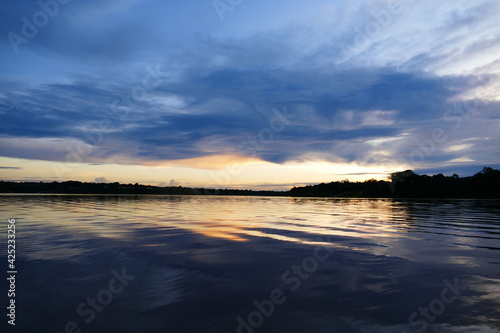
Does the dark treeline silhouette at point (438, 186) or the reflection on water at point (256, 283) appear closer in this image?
the reflection on water at point (256, 283)

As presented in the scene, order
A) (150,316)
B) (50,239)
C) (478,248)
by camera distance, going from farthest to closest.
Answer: (50,239)
(478,248)
(150,316)

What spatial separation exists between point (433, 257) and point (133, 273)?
12.2 m

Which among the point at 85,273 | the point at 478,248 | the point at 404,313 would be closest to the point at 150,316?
the point at 85,273

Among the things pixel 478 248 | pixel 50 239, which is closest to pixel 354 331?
pixel 478 248

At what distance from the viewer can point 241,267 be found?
36.6 feet

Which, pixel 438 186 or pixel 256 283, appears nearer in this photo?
pixel 256 283

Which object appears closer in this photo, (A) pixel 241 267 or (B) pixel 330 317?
(B) pixel 330 317

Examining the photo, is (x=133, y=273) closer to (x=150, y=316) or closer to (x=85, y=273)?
(x=85, y=273)

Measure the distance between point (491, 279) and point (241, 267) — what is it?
829 cm

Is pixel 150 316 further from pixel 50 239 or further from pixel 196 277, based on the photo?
pixel 50 239

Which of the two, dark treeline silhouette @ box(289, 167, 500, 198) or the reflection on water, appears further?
dark treeline silhouette @ box(289, 167, 500, 198)

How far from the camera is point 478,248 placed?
14.6 m

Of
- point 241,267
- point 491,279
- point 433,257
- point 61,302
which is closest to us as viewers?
point 61,302

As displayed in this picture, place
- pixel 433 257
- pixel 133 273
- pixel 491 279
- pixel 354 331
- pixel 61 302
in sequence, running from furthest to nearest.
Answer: pixel 433 257 → pixel 133 273 → pixel 491 279 → pixel 61 302 → pixel 354 331
